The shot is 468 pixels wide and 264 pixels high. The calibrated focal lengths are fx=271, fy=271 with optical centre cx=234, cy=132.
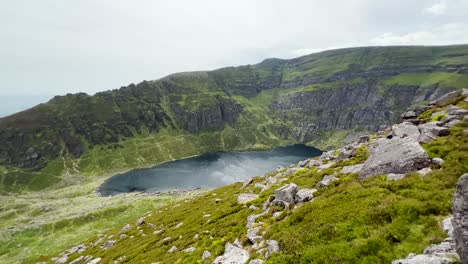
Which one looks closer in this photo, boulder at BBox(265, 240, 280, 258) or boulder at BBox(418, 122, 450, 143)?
boulder at BBox(265, 240, 280, 258)

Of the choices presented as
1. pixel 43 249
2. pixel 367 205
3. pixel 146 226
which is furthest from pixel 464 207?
pixel 43 249

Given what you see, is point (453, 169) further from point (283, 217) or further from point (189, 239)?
point (189, 239)

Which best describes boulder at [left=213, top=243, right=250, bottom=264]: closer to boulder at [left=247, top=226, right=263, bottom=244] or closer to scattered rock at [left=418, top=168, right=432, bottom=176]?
boulder at [left=247, top=226, right=263, bottom=244]

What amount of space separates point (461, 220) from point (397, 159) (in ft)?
42.5

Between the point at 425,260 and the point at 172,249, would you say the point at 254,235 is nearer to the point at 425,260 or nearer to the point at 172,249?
the point at 425,260

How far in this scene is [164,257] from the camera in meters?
30.3

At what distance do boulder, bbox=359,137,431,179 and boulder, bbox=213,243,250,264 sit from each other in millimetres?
12736

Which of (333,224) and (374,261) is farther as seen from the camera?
(333,224)

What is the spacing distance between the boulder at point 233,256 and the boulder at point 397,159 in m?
12.7

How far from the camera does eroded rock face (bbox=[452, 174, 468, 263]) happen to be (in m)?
10.3

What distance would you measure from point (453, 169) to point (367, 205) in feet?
22.6

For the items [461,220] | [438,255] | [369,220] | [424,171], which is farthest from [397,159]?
[461,220]

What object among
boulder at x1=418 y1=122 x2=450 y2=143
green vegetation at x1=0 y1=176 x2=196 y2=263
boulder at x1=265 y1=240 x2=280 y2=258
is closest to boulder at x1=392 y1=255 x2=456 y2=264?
boulder at x1=265 y1=240 x2=280 y2=258

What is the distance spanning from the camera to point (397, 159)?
23.0 m
